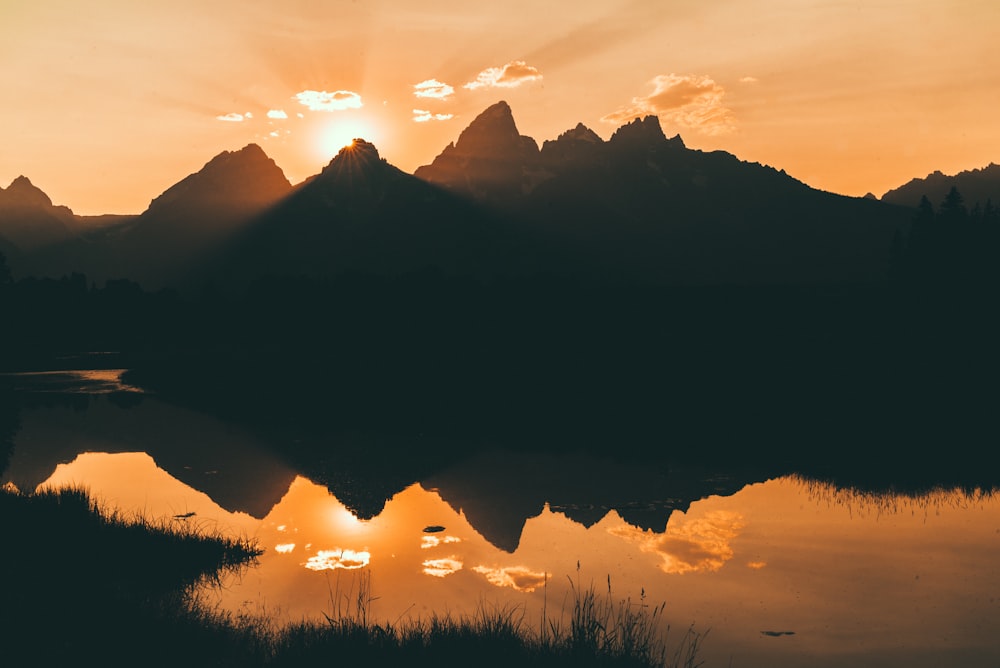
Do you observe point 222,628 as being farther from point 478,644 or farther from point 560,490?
point 560,490

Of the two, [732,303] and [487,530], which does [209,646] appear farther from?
→ [732,303]

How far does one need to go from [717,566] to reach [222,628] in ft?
45.4

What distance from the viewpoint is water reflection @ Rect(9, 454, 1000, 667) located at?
688 inches

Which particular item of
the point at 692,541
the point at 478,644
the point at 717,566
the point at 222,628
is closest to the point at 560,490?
the point at 692,541

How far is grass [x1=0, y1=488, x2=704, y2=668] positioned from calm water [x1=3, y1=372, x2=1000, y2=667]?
3.33 ft

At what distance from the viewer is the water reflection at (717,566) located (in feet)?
57.3

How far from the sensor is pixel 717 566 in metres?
22.2

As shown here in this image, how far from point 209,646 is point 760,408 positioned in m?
45.6

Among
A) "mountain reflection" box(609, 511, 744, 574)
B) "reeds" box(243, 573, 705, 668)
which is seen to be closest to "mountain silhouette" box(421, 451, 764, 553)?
"mountain reflection" box(609, 511, 744, 574)

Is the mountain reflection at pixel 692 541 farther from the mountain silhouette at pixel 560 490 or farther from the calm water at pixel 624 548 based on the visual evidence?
the mountain silhouette at pixel 560 490

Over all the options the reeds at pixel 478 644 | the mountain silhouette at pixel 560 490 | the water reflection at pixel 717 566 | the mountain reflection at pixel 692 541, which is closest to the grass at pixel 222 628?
the reeds at pixel 478 644

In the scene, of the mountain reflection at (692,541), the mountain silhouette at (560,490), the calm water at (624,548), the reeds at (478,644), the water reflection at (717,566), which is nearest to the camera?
the reeds at (478,644)

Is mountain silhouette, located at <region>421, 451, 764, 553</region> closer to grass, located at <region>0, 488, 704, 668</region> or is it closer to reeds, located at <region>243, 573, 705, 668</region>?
A: grass, located at <region>0, 488, 704, 668</region>

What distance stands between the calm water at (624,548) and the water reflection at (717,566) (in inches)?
2.9
